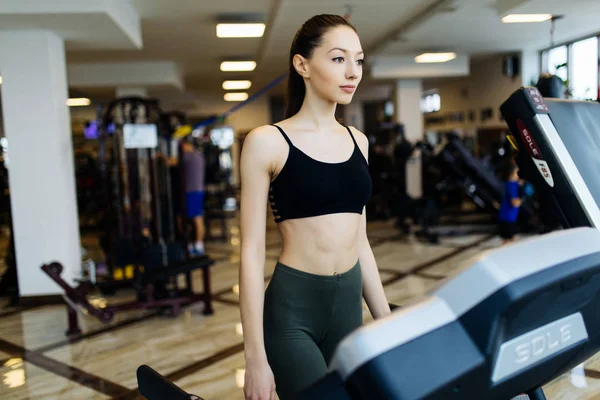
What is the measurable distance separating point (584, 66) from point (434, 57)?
248 centimetres

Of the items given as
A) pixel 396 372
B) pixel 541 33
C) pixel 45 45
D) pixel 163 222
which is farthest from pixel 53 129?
pixel 541 33

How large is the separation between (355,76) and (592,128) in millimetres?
787

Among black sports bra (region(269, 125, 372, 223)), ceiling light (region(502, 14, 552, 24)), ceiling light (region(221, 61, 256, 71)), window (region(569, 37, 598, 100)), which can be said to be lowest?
black sports bra (region(269, 125, 372, 223))

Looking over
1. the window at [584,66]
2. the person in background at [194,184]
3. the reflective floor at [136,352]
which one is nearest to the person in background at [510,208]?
the reflective floor at [136,352]

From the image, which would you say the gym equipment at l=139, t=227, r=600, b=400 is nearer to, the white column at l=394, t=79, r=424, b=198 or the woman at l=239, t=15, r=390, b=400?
the woman at l=239, t=15, r=390, b=400

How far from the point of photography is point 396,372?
65 centimetres

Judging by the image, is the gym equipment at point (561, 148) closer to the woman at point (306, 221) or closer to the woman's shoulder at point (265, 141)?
the woman at point (306, 221)

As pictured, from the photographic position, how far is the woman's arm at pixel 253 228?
126 centimetres

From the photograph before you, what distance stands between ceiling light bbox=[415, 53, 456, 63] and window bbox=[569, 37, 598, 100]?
2007 millimetres

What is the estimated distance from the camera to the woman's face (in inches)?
51.0

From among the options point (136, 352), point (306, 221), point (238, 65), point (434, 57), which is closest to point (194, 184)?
point (136, 352)

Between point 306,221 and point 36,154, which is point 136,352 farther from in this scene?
point 306,221

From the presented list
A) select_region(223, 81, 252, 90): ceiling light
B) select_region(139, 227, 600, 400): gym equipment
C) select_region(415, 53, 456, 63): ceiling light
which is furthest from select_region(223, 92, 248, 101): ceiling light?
select_region(139, 227, 600, 400): gym equipment

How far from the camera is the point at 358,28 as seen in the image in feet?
24.4
